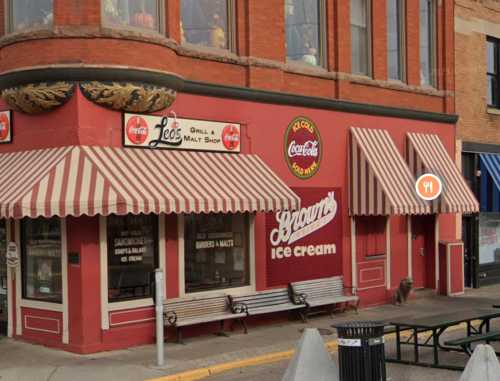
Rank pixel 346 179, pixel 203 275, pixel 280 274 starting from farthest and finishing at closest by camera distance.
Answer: pixel 346 179 → pixel 280 274 → pixel 203 275

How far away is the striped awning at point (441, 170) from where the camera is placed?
17.2 meters

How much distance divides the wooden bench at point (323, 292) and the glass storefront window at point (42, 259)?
468 cm

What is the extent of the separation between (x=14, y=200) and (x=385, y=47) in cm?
999

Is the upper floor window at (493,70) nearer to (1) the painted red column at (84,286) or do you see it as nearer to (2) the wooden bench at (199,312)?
(2) the wooden bench at (199,312)

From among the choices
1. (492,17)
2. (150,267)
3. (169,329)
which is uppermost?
(492,17)

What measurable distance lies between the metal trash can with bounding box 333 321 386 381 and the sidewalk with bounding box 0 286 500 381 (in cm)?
277

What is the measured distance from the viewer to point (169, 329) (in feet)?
41.3

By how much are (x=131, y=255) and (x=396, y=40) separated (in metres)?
9.25

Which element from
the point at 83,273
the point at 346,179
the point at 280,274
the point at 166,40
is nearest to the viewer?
the point at 83,273

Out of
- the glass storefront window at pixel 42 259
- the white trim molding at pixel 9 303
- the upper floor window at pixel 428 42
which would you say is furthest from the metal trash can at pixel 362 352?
the upper floor window at pixel 428 42

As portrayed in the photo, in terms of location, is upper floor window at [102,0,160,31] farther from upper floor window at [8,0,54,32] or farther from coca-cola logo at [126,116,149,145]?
coca-cola logo at [126,116,149,145]

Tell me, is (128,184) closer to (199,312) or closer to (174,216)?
(174,216)

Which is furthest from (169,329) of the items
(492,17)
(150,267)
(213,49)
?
(492,17)

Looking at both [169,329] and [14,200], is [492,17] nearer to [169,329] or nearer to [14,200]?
[169,329]
